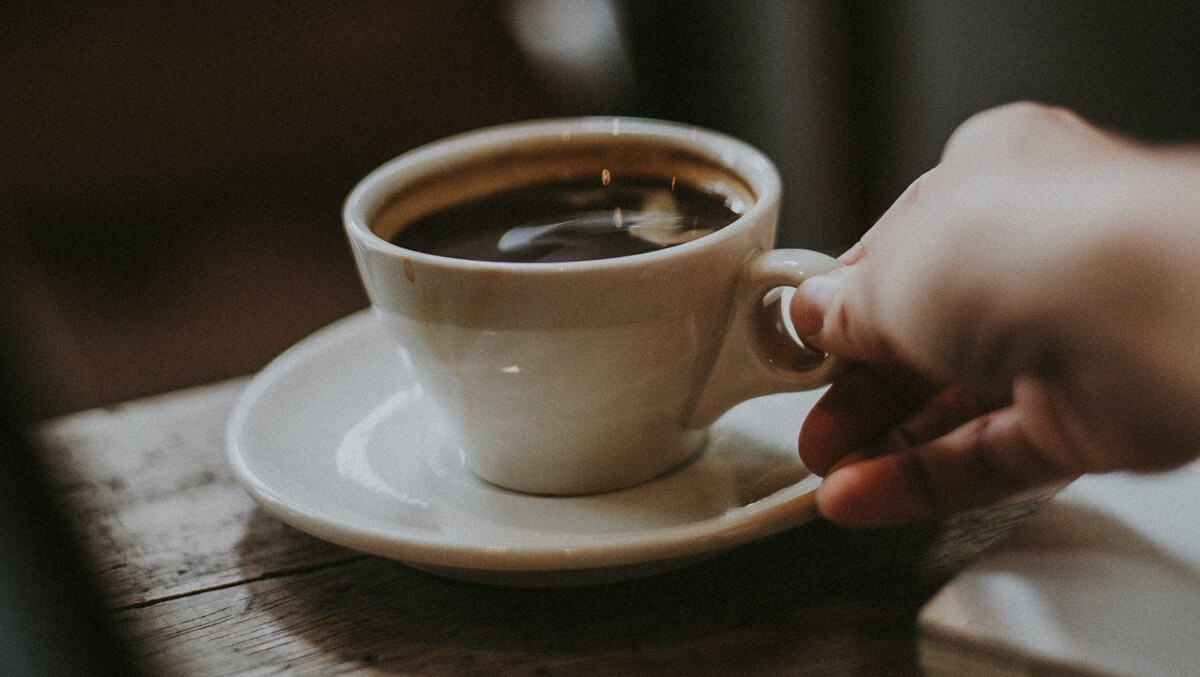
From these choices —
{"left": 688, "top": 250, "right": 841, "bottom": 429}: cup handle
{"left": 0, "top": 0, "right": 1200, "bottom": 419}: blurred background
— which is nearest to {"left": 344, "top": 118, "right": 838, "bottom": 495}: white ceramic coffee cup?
{"left": 688, "top": 250, "right": 841, "bottom": 429}: cup handle

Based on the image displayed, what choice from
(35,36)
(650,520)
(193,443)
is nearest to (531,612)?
(650,520)

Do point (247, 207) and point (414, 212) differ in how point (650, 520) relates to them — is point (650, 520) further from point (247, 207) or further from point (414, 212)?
point (247, 207)

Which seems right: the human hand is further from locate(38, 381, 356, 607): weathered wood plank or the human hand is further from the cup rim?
locate(38, 381, 356, 607): weathered wood plank

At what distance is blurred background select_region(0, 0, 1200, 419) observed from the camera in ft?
5.49

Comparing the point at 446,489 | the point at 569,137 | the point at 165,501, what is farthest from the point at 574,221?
the point at 165,501

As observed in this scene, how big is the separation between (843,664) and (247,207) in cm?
240

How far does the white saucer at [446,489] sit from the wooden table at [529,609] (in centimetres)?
3

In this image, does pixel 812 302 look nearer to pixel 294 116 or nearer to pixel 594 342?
pixel 594 342

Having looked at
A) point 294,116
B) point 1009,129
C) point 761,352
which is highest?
point 1009,129

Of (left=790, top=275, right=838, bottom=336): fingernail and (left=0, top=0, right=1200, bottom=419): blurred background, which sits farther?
(left=0, top=0, right=1200, bottom=419): blurred background

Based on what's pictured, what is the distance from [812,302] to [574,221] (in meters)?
0.23

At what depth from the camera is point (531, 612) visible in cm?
51

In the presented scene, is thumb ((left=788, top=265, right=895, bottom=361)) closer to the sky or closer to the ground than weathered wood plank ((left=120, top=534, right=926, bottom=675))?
closer to the sky

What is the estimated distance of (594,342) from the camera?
0.50 m
